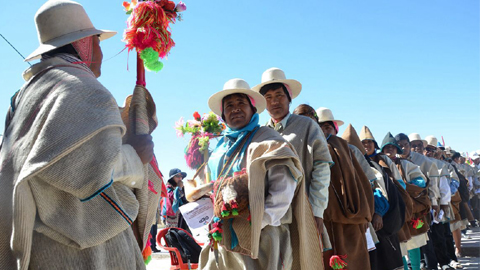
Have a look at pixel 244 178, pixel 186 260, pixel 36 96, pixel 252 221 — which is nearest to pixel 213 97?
pixel 244 178

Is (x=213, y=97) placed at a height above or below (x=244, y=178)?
above

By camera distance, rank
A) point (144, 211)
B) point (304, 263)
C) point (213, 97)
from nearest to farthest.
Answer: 1. point (144, 211)
2. point (304, 263)
3. point (213, 97)

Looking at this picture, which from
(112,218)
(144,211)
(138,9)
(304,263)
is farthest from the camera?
(304,263)

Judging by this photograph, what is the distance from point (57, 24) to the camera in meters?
2.46

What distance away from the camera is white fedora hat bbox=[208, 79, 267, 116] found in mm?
4230

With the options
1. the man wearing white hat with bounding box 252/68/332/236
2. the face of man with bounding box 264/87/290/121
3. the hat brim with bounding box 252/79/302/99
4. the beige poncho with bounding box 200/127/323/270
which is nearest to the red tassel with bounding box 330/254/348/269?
the man wearing white hat with bounding box 252/68/332/236

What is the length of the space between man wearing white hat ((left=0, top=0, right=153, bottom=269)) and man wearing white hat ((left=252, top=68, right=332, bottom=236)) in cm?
252

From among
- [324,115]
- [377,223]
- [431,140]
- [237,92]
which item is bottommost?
[377,223]

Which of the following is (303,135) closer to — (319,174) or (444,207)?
(319,174)

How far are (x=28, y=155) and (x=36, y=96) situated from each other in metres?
0.32

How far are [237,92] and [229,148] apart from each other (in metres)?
0.56

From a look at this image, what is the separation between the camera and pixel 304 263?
3.90 metres

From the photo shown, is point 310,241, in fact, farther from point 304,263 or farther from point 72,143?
Answer: point 72,143

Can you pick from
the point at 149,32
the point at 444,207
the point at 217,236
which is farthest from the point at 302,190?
the point at 444,207
